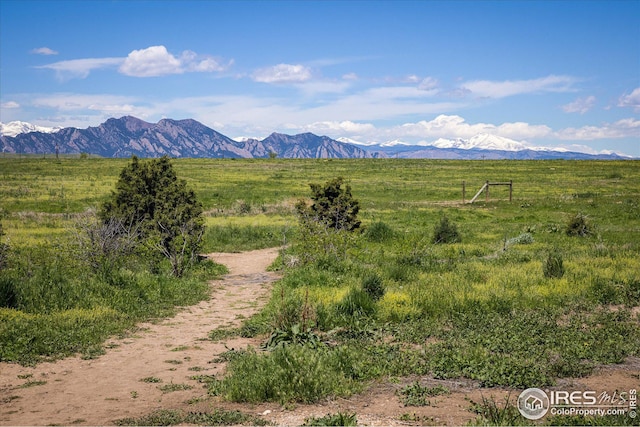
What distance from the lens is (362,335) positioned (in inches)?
402

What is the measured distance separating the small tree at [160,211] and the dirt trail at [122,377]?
5.23m

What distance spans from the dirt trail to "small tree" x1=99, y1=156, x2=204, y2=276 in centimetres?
523

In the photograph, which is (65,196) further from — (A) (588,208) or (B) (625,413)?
(B) (625,413)

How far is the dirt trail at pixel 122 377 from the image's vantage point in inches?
267

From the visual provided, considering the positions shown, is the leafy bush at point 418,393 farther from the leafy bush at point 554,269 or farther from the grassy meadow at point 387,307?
the leafy bush at point 554,269

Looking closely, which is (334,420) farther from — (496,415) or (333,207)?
(333,207)

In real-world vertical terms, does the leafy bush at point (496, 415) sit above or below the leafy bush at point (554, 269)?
below

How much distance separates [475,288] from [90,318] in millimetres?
9303

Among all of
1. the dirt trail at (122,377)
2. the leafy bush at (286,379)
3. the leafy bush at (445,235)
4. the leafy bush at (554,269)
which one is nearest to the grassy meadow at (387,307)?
the leafy bush at (286,379)

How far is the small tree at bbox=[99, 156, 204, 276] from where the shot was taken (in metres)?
17.8

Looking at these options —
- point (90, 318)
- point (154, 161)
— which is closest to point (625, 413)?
point (90, 318)

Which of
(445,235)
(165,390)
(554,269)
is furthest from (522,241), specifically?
(165,390)

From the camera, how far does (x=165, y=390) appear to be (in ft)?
25.0

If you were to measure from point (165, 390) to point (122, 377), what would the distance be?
3.61ft
